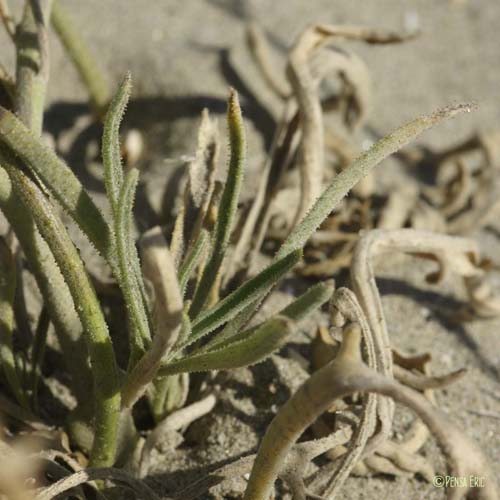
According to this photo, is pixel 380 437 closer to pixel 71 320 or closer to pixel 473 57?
pixel 71 320

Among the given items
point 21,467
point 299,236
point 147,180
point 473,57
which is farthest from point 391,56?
point 21,467

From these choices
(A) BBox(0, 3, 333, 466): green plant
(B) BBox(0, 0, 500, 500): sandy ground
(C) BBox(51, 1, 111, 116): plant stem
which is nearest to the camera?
(A) BBox(0, 3, 333, 466): green plant

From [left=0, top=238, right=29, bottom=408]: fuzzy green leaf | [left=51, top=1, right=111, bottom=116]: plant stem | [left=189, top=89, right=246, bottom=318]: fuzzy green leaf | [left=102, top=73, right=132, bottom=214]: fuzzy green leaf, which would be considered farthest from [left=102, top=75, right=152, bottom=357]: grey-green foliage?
[left=51, top=1, right=111, bottom=116]: plant stem

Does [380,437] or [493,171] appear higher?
[493,171]

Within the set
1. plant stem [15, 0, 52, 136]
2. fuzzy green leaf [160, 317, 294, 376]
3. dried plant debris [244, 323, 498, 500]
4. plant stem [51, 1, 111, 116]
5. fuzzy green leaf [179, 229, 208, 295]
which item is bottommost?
dried plant debris [244, 323, 498, 500]

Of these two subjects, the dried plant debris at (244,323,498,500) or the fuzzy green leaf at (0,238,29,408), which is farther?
the fuzzy green leaf at (0,238,29,408)

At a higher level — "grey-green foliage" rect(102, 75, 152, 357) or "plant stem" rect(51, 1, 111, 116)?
"plant stem" rect(51, 1, 111, 116)

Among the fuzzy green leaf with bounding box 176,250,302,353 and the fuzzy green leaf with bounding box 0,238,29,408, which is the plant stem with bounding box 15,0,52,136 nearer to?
the fuzzy green leaf with bounding box 0,238,29,408
